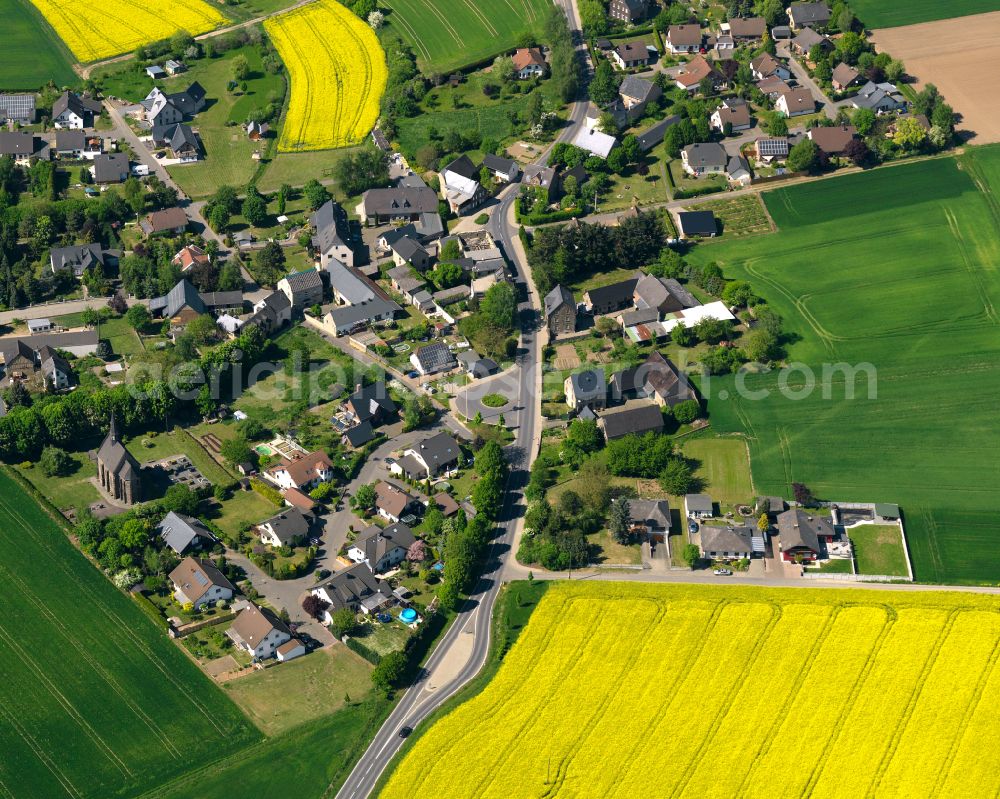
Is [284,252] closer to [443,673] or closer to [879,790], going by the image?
[443,673]

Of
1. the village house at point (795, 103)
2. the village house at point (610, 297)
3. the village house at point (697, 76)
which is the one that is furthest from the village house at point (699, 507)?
the village house at point (697, 76)

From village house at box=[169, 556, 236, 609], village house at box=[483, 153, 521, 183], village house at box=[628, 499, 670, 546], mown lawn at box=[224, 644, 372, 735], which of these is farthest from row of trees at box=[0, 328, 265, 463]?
village house at box=[483, 153, 521, 183]

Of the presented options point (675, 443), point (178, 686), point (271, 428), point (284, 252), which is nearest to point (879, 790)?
point (675, 443)

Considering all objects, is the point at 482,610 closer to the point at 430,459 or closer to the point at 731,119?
the point at 430,459

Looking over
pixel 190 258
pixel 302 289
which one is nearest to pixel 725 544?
pixel 302 289

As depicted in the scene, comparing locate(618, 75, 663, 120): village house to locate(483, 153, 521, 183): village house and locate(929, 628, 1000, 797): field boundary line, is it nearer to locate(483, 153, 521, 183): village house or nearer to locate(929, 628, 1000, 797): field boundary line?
locate(483, 153, 521, 183): village house

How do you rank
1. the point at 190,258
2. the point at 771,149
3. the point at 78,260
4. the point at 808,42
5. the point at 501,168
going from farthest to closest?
the point at 808,42 → the point at 771,149 → the point at 501,168 → the point at 190,258 → the point at 78,260

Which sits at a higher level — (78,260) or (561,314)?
(78,260)
